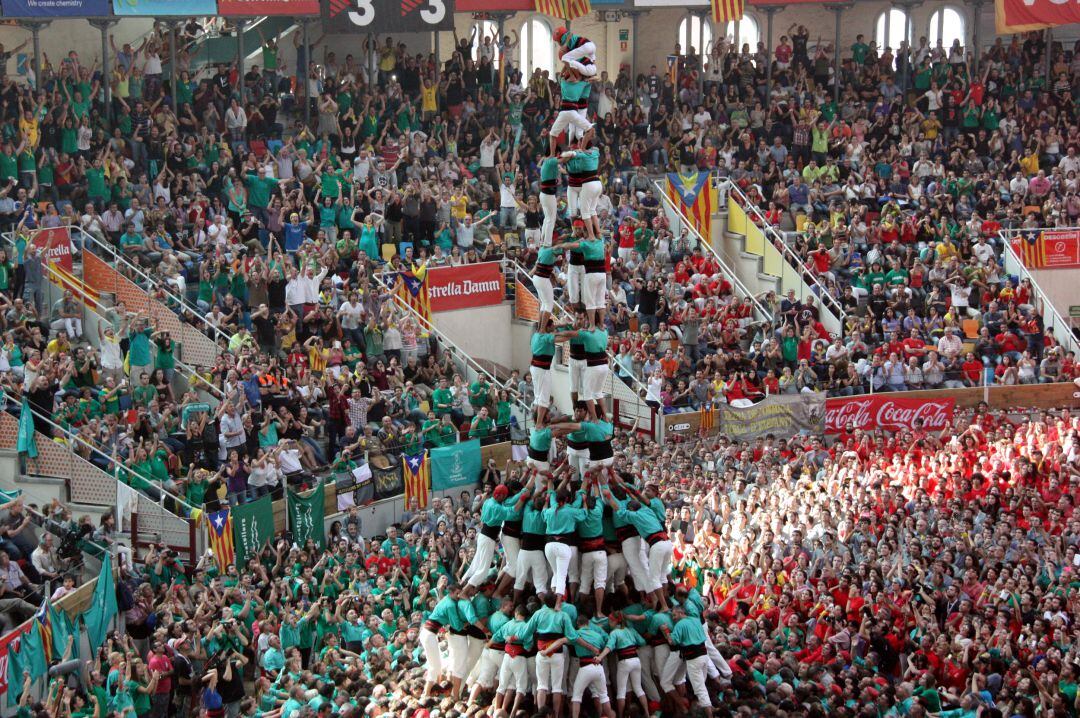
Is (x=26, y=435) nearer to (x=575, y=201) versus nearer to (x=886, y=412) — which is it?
(x=575, y=201)

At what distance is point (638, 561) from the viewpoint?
21906 millimetres

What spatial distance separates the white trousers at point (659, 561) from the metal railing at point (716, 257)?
1766 centimetres

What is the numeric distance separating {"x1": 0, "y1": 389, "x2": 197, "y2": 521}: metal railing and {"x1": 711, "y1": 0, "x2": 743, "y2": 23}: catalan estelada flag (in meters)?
21.9

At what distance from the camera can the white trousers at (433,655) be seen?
74.5 feet

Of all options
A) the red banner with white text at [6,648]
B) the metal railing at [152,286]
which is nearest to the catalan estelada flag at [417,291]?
the metal railing at [152,286]

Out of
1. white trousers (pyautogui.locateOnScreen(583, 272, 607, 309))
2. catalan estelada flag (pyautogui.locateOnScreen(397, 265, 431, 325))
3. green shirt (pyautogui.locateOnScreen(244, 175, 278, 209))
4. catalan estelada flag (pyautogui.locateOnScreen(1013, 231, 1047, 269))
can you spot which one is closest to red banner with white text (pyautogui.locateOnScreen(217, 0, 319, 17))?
green shirt (pyautogui.locateOnScreen(244, 175, 278, 209))

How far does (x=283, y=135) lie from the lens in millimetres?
42000

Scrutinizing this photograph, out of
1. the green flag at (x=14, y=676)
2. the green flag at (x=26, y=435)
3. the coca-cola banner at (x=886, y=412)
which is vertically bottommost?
the green flag at (x=14, y=676)

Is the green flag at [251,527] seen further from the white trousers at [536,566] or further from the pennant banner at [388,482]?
the white trousers at [536,566]

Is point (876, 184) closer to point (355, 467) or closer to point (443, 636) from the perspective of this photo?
point (355, 467)

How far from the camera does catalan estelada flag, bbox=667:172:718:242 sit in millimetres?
43281

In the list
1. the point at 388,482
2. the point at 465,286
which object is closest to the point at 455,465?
the point at 388,482

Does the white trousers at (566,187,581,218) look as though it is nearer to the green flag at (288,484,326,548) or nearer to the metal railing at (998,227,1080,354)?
the green flag at (288,484,326,548)

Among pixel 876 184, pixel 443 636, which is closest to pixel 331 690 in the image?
pixel 443 636
